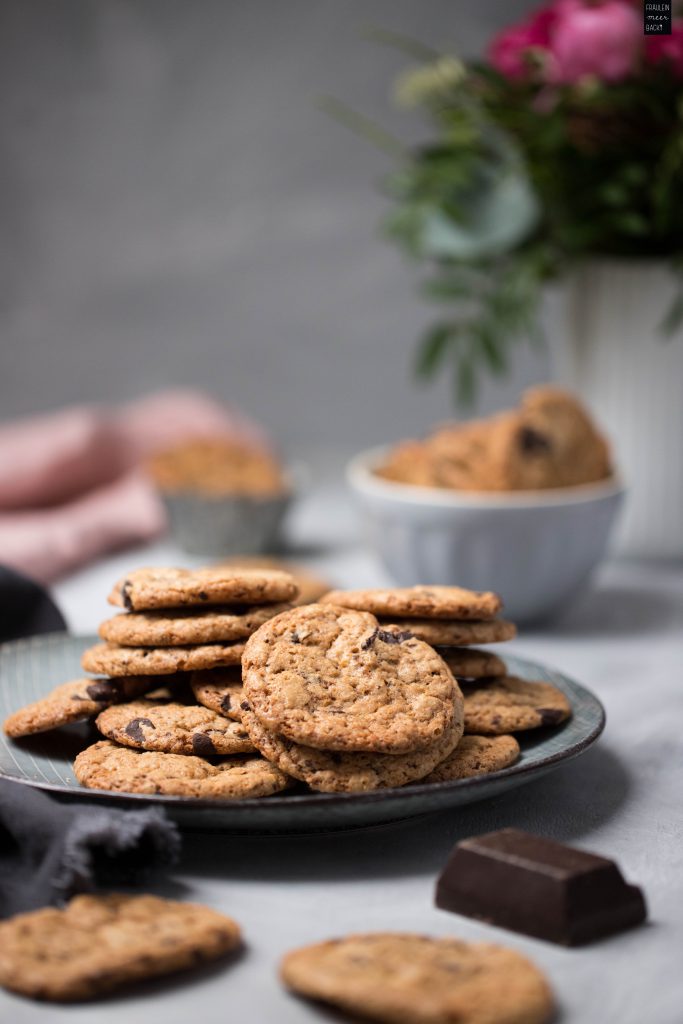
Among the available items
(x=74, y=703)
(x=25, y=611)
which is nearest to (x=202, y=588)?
(x=74, y=703)

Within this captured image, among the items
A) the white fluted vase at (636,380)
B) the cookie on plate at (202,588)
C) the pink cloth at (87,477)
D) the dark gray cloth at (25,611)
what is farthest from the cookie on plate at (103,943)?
the white fluted vase at (636,380)

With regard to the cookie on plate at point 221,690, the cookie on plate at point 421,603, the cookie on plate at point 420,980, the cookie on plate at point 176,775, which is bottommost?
the cookie on plate at point 420,980

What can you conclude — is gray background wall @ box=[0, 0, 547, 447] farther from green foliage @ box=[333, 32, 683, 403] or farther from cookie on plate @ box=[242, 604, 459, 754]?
cookie on plate @ box=[242, 604, 459, 754]

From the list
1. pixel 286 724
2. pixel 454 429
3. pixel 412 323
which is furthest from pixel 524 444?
pixel 412 323

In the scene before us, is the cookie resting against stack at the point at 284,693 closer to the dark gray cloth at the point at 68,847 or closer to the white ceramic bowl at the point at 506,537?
the dark gray cloth at the point at 68,847

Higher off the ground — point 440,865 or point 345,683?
point 345,683

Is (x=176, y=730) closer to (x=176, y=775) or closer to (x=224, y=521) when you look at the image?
(x=176, y=775)

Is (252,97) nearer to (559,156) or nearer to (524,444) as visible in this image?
(559,156)
